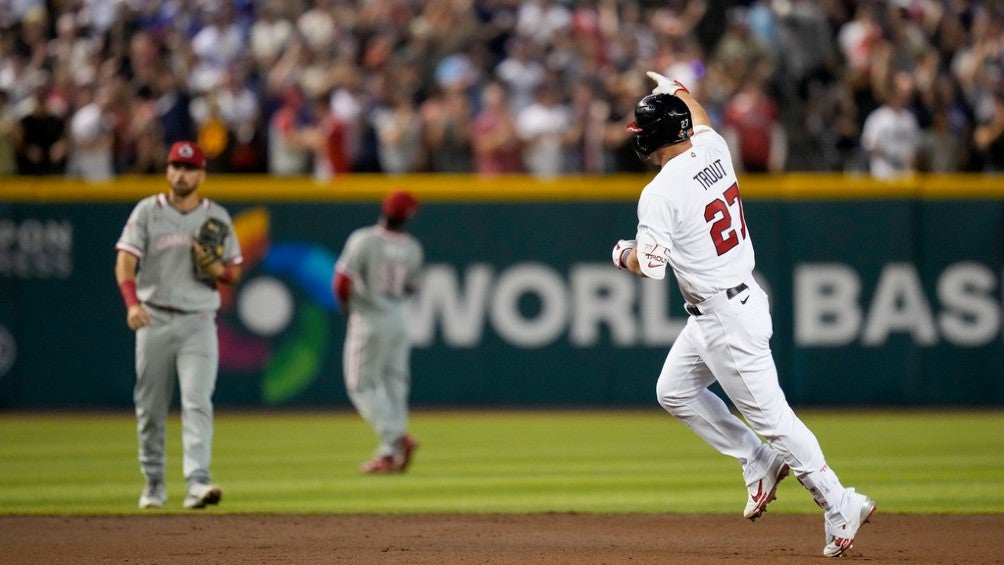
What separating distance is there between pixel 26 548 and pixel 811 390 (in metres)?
10.1

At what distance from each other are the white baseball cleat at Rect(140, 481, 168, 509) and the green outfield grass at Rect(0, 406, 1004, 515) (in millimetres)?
97

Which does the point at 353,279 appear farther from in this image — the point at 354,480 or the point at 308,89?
the point at 308,89

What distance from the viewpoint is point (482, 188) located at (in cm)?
1650

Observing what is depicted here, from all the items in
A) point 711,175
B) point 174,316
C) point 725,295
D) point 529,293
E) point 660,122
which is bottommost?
point 529,293

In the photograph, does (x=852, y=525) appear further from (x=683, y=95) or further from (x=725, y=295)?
(x=683, y=95)

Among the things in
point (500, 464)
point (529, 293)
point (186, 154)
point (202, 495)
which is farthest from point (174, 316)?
point (529, 293)

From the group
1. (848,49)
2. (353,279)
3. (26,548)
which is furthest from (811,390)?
(26,548)

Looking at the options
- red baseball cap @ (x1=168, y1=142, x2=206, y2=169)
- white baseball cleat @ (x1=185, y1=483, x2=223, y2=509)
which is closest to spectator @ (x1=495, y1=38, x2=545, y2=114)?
red baseball cap @ (x1=168, y1=142, x2=206, y2=169)

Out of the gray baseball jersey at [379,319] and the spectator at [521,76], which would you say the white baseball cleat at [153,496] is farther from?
the spectator at [521,76]

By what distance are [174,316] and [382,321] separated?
8.74ft

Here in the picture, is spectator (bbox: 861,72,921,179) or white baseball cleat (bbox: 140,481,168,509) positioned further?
spectator (bbox: 861,72,921,179)

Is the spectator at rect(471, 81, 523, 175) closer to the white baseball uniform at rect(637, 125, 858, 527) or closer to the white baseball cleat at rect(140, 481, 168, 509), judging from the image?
the white baseball cleat at rect(140, 481, 168, 509)

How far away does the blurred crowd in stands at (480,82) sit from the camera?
1691cm

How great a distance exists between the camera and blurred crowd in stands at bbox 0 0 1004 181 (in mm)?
16906
